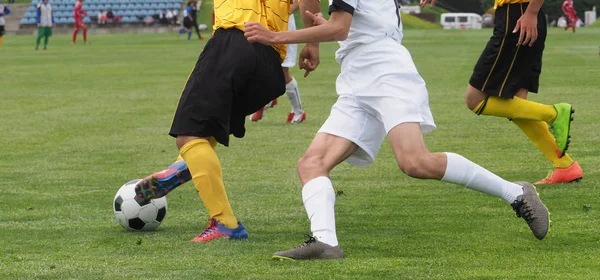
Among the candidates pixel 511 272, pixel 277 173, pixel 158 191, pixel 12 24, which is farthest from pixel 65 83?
pixel 12 24

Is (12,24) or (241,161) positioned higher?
(241,161)

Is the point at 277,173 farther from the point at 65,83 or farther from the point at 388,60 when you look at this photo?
the point at 65,83

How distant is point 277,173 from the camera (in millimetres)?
9125

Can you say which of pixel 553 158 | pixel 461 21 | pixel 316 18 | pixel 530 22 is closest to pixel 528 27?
pixel 530 22

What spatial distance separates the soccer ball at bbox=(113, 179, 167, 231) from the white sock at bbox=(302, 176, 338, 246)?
1304 mm

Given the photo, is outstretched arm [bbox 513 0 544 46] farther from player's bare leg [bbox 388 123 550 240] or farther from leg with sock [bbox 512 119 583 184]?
player's bare leg [bbox 388 123 550 240]

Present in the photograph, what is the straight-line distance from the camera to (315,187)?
216 inches

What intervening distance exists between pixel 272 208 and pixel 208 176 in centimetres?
138

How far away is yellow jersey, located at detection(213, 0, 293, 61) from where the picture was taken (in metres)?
6.00

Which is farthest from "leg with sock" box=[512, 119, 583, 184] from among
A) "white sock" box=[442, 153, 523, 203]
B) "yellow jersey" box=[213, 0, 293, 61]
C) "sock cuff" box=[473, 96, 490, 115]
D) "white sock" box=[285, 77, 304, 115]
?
"white sock" box=[285, 77, 304, 115]

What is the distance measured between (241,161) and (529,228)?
13.7 ft

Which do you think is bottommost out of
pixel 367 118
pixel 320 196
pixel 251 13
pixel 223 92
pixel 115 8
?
pixel 115 8

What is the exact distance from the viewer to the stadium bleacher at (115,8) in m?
74.7

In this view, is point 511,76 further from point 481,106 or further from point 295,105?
point 295,105
